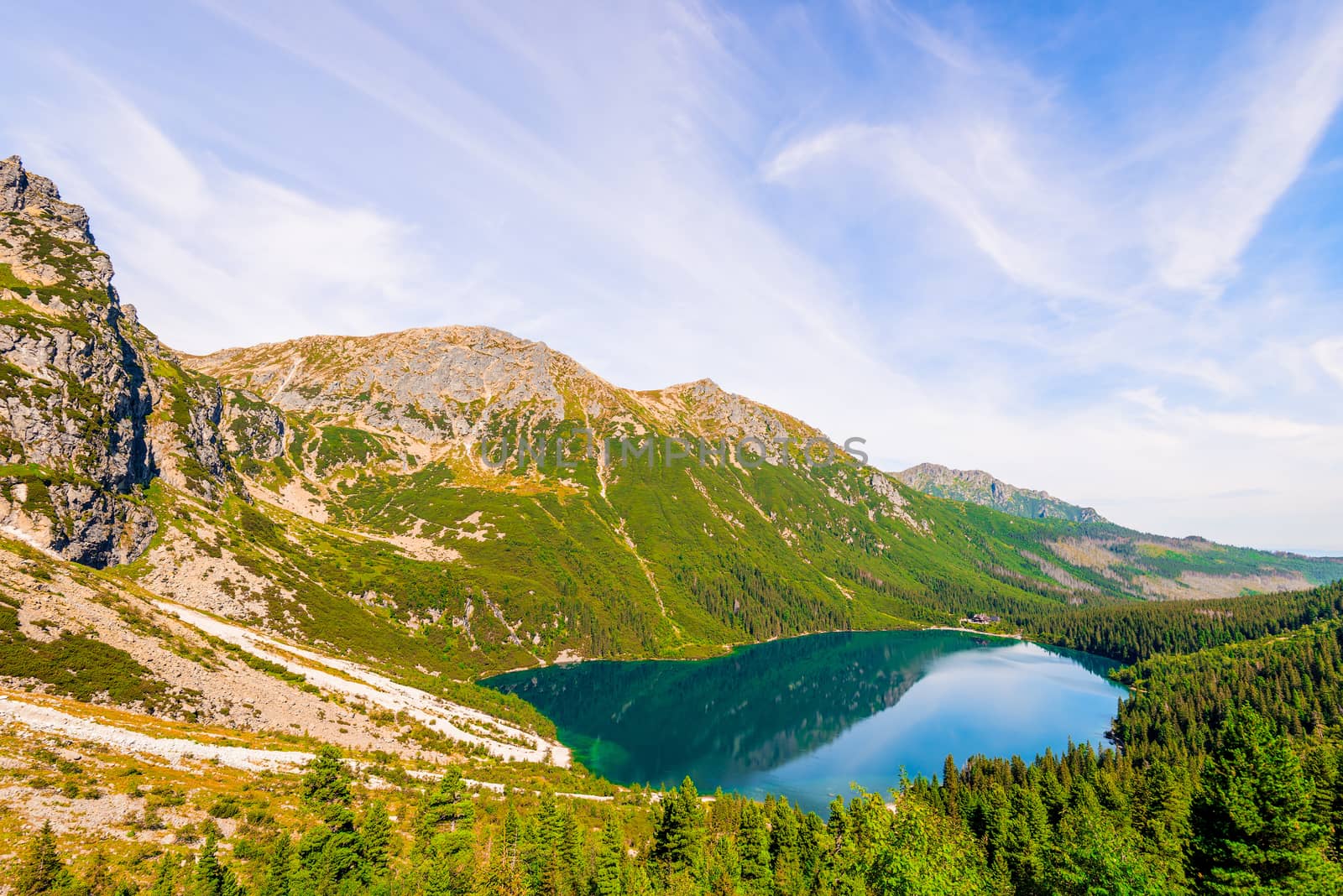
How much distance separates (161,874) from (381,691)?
59938 millimetres

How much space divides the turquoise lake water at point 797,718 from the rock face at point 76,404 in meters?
93.0

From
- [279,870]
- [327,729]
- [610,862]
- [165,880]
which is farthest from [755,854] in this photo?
[327,729]

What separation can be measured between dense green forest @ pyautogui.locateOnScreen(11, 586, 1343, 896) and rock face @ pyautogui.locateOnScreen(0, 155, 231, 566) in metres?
79.0

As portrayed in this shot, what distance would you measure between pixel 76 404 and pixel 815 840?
154054mm

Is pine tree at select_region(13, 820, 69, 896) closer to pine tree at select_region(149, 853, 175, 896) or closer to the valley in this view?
the valley

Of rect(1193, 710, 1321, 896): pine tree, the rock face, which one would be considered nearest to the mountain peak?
the rock face

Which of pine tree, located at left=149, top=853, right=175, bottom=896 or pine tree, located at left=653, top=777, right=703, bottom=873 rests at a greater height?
pine tree, located at left=149, top=853, right=175, bottom=896

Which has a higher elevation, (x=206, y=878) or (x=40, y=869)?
(x=40, y=869)

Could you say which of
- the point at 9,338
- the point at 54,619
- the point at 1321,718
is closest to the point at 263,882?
the point at 54,619

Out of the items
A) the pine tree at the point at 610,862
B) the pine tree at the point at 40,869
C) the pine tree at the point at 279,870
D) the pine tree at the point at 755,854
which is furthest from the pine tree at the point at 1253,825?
the pine tree at the point at 40,869

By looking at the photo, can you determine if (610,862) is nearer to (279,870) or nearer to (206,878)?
(279,870)

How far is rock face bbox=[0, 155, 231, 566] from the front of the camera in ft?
288

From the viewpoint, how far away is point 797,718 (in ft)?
472

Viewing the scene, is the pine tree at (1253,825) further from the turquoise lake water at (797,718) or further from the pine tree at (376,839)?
the turquoise lake water at (797,718)
